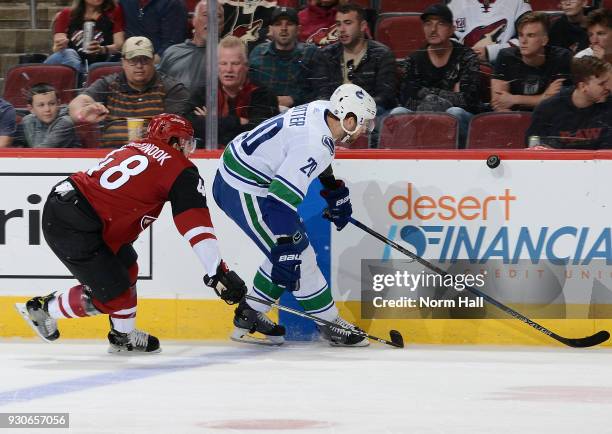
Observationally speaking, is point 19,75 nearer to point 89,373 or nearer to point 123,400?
point 89,373

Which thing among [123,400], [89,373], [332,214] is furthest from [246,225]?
[123,400]

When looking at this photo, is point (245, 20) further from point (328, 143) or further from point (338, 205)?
point (338, 205)

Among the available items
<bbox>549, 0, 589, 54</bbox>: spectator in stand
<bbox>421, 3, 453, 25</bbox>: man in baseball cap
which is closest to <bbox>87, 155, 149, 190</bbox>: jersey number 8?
<bbox>421, 3, 453, 25</bbox>: man in baseball cap

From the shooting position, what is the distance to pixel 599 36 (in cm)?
603

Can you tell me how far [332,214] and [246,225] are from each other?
42 centimetres

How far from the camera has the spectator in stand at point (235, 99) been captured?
6.22 meters

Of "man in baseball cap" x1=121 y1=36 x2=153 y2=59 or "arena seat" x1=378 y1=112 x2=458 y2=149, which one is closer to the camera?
"arena seat" x1=378 y1=112 x2=458 y2=149

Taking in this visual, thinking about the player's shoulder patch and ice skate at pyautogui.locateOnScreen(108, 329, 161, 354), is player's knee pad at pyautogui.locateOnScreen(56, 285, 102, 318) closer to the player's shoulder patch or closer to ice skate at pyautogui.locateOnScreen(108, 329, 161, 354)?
ice skate at pyautogui.locateOnScreen(108, 329, 161, 354)

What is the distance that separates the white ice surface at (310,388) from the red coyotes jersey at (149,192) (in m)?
0.58

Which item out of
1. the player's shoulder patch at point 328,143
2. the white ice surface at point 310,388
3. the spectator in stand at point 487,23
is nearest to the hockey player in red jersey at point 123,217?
the white ice surface at point 310,388

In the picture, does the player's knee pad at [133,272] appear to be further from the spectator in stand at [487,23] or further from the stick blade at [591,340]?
the stick blade at [591,340]

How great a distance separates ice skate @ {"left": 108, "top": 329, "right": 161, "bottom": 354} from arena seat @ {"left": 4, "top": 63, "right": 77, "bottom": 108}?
1327 millimetres

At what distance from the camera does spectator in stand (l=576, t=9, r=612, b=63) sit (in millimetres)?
6004

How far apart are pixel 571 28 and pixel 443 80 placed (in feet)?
2.21
